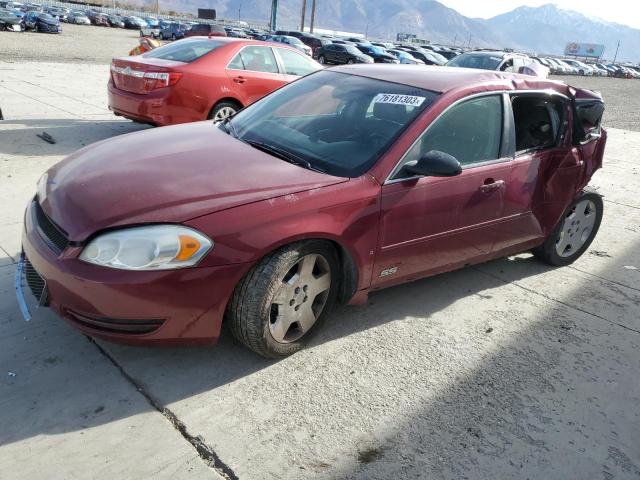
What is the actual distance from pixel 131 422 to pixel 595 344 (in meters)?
2.86

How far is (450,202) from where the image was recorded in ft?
11.2

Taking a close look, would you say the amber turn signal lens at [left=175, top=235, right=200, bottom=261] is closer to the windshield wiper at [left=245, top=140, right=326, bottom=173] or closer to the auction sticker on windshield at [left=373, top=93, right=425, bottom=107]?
the windshield wiper at [left=245, top=140, right=326, bottom=173]

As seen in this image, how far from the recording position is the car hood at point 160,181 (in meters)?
2.59

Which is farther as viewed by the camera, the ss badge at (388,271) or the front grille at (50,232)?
the ss badge at (388,271)

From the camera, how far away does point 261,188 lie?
9.19ft

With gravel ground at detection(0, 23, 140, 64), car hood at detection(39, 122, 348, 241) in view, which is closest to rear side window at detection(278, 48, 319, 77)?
car hood at detection(39, 122, 348, 241)

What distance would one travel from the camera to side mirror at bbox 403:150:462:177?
3.08m

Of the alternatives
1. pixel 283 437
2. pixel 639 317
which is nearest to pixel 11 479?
pixel 283 437

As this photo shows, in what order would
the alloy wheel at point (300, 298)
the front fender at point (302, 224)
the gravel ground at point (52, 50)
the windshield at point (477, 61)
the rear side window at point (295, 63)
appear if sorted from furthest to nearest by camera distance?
the gravel ground at point (52, 50) → the windshield at point (477, 61) → the rear side window at point (295, 63) → the alloy wheel at point (300, 298) → the front fender at point (302, 224)

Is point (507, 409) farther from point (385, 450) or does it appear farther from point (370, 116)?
point (370, 116)

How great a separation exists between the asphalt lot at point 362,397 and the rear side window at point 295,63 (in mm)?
5246

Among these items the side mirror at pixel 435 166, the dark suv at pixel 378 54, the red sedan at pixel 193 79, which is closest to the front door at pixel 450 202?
the side mirror at pixel 435 166

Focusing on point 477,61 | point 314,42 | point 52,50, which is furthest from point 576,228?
point 314,42

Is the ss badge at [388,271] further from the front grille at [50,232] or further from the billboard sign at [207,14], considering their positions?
the billboard sign at [207,14]
